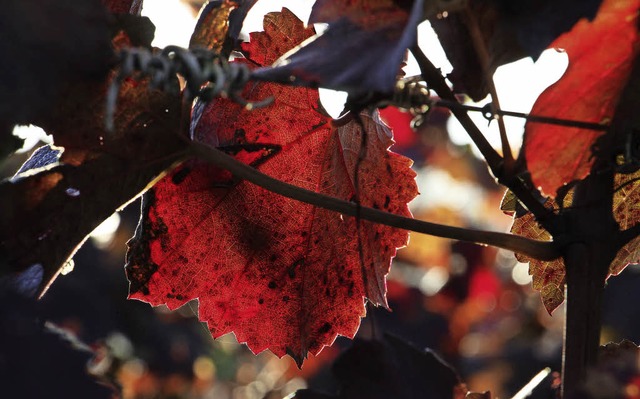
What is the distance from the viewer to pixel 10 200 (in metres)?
0.59

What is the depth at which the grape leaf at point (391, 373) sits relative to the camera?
61 cm

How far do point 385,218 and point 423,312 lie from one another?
3431 millimetres

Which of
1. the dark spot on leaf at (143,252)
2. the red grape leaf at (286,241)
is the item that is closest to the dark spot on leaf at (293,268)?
the red grape leaf at (286,241)

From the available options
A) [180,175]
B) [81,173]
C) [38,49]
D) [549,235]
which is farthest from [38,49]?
[549,235]

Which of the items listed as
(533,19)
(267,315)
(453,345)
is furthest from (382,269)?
(453,345)

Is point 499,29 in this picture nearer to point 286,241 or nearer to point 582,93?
point 582,93

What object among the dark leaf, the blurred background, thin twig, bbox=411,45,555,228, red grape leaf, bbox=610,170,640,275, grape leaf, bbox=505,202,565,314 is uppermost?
the blurred background

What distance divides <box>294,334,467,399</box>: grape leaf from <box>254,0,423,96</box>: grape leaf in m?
0.22

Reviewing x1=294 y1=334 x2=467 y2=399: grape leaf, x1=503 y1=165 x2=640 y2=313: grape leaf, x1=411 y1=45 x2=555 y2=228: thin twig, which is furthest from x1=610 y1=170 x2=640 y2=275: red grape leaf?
x1=294 y1=334 x2=467 y2=399: grape leaf

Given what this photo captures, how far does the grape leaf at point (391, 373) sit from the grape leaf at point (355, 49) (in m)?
0.22

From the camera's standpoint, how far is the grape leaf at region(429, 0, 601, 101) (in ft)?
1.73

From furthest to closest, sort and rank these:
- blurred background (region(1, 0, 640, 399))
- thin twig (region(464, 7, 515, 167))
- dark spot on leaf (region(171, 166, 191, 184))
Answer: blurred background (region(1, 0, 640, 399)) < dark spot on leaf (region(171, 166, 191, 184)) < thin twig (region(464, 7, 515, 167))

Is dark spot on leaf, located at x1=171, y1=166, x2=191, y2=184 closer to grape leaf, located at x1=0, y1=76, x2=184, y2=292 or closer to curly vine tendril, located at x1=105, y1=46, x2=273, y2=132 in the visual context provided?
grape leaf, located at x1=0, y1=76, x2=184, y2=292

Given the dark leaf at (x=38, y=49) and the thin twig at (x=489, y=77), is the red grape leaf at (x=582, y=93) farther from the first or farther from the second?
the dark leaf at (x=38, y=49)
